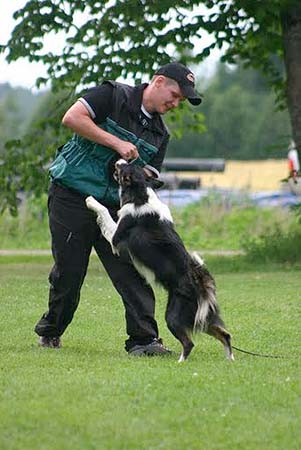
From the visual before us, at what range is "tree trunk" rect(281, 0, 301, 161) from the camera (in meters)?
17.2

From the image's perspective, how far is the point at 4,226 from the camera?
2294 cm

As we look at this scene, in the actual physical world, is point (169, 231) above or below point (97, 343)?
above

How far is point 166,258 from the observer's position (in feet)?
27.2

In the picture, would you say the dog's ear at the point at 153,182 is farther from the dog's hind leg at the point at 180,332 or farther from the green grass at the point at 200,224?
the green grass at the point at 200,224

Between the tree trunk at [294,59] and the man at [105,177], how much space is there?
883cm

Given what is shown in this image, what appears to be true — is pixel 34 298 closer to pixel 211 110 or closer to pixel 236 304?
pixel 236 304

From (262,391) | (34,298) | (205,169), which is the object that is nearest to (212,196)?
(34,298)

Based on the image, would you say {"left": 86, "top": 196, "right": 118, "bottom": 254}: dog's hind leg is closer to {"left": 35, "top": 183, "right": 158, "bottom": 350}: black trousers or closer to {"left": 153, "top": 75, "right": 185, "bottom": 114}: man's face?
{"left": 35, "top": 183, "right": 158, "bottom": 350}: black trousers

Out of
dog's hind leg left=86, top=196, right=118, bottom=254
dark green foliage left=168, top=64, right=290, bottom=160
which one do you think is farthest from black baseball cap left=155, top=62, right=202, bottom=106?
dark green foliage left=168, top=64, right=290, bottom=160

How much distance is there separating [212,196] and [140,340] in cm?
1562

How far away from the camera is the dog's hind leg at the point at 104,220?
8453 mm

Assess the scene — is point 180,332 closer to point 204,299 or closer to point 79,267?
Answer: point 204,299

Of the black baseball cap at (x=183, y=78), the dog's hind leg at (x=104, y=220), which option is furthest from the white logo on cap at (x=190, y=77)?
the dog's hind leg at (x=104, y=220)

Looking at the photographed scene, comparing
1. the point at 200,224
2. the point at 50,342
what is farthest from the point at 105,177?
the point at 200,224
